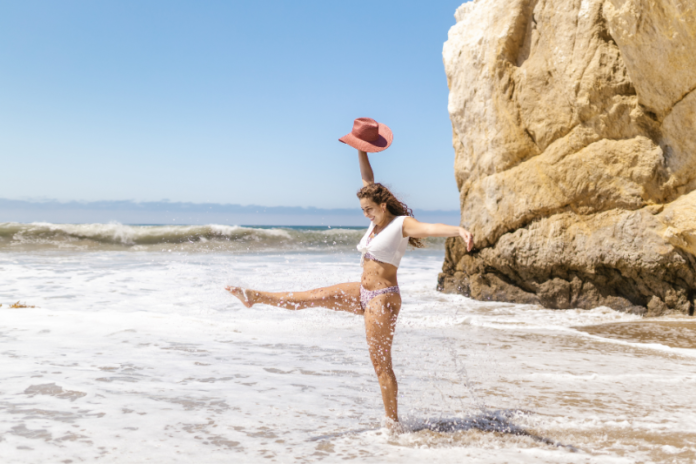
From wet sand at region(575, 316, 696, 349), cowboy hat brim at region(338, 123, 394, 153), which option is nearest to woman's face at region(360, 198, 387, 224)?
cowboy hat brim at region(338, 123, 394, 153)

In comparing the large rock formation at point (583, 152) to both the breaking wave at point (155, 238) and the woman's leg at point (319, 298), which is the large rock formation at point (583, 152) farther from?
the breaking wave at point (155, 238)

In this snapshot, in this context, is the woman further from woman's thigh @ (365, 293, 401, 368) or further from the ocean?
the ocean

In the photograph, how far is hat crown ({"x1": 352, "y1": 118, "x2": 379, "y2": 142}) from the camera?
14.9 feet

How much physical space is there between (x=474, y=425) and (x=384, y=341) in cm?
95

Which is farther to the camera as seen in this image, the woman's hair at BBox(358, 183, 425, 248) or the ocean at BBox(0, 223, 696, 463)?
the woman's hair at BBox(358, 183, 425, 248)

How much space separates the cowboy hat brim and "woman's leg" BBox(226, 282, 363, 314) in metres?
1.12

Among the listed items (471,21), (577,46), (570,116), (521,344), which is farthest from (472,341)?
(471,21)

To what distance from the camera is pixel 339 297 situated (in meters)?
4.23

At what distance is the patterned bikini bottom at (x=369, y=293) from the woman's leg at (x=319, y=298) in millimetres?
119

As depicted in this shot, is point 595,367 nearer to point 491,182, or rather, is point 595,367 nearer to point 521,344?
point 521,344

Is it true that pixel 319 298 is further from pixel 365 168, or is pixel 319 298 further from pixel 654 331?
pixel 654 331

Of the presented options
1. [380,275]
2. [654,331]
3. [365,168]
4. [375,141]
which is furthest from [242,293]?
[654,331]

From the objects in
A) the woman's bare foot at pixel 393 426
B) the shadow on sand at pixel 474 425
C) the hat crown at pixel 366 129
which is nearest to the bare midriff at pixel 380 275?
the woman's bare foot at pixel 393 426

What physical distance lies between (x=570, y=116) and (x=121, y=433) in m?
7.99
